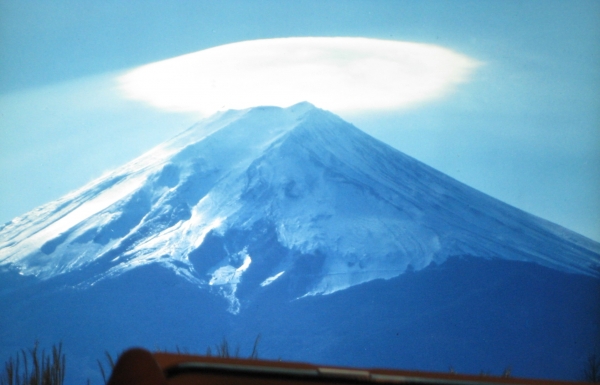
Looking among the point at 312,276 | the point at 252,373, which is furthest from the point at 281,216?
the point at 252,373

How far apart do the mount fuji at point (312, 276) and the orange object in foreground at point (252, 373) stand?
3921 mm

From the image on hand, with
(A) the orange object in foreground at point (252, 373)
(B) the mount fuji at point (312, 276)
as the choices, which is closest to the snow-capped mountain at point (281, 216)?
(B) the mount fuji at point (312, 276)

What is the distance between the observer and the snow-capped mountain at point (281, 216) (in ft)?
17.0

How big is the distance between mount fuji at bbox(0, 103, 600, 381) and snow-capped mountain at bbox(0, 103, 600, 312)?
0.02m

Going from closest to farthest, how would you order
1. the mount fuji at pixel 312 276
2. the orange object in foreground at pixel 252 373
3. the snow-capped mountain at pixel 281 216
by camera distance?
the orange object in foreground at pixel 252 373
the mount fuji at pixel 312 276
the snow-capped mountain at pixel 281 216

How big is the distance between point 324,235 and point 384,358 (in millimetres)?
1335

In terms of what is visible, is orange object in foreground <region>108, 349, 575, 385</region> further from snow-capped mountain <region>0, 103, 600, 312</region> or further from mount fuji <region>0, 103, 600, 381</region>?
snow-capped mountain <region>0, 103, 600, 312</region>

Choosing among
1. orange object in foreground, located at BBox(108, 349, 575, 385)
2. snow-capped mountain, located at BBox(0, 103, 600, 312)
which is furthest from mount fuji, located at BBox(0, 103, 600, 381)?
orange object in foreground, located at BBox(108, 349, 575, 385)

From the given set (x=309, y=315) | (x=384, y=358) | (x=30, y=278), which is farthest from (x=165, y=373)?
(x=30, y=278)

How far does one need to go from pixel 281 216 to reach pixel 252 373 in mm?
4618

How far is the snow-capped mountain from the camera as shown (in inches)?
204

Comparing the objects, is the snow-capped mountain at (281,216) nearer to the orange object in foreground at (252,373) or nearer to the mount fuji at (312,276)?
the mount fuji at (312,276)

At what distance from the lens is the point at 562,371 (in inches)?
189

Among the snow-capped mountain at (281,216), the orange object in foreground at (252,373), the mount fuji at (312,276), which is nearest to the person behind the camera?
the orange object in foreground at (252,373)
